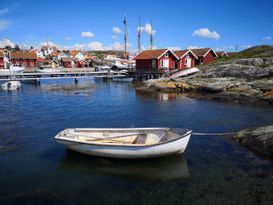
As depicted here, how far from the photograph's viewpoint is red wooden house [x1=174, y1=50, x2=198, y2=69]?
53.4m

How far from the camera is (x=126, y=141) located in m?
13.8

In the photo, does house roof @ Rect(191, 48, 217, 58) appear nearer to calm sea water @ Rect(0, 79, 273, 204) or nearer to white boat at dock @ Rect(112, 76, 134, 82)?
white boat at dock @ Rect(112, 76, 134, 82)

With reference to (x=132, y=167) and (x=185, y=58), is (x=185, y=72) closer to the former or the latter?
(x=185, y=58)

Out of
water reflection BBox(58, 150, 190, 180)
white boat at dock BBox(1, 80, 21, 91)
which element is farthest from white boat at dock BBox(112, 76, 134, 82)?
water reflection BBox(58, 150, 190, 180)

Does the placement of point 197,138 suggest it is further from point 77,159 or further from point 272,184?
point 77,159

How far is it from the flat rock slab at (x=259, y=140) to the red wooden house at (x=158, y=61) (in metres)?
34.7

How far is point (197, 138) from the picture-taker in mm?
16047

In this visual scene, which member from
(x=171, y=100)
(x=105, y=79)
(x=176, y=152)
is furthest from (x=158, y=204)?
(x=105, y=79)

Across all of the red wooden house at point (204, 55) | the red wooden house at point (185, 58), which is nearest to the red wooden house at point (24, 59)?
the red wooden house at point (185, 58)

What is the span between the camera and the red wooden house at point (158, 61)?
1978 inches

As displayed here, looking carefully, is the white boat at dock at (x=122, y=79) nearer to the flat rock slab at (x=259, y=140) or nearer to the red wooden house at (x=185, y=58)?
the red wooden house at (x=185, y=58)

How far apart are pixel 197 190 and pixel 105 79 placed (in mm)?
50427

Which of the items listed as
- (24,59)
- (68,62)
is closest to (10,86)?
(24,59)

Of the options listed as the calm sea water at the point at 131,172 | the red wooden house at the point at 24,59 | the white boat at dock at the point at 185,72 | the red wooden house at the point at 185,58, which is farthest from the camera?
the red wooden house at the point at 24,59
